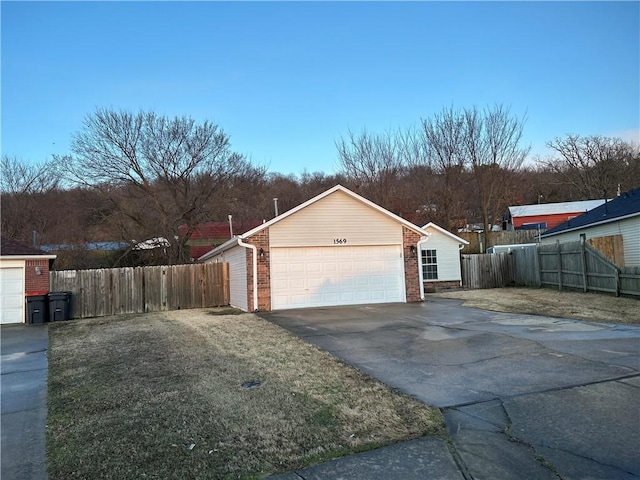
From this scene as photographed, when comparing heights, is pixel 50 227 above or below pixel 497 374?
above

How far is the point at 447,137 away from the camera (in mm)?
31031

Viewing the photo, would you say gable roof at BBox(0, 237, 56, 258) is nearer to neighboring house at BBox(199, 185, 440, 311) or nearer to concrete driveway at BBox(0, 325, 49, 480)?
concrete driveway at BBox(0, 325, 49, 480)

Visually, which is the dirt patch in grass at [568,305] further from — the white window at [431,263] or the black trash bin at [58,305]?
the black trash bin at [58,305]

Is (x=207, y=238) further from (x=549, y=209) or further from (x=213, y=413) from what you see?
(x=213, y=413)

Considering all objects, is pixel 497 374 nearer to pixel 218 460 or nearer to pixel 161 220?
pixel 218 460

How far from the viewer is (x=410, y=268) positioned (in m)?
16.6

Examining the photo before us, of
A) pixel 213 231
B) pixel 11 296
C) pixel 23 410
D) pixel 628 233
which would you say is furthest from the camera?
pixel 213 231

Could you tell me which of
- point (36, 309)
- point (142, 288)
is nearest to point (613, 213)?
point (142, 288)

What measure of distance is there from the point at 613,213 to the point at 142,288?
65.0 ft

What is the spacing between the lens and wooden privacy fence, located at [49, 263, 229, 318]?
16.4 meters

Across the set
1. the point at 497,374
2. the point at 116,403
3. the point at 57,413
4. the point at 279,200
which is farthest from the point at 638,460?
the point at 279,200

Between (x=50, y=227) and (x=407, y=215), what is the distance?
2446cm

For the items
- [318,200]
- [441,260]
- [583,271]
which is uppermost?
[318,200]

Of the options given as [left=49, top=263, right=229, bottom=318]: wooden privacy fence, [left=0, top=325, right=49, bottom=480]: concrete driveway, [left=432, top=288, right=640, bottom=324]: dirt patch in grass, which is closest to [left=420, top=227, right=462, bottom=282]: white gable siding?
[left=432, top=288, right=640, bottom=324]: dirt patch in grass
